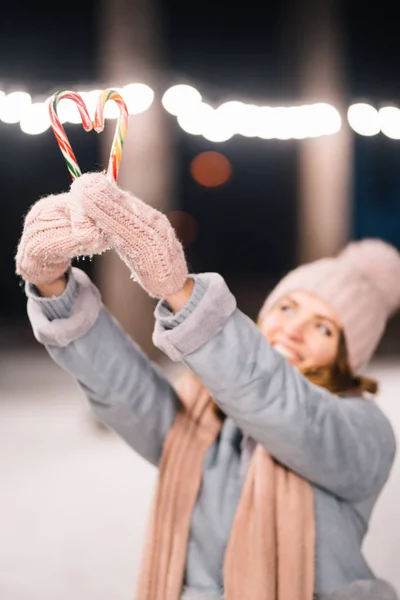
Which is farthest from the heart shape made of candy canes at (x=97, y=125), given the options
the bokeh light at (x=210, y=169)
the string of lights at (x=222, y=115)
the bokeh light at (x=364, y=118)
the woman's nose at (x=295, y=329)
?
the bokeh light at (x=210, y=169)

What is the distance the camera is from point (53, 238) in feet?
2.89

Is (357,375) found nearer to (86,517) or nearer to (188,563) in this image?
(188,563)

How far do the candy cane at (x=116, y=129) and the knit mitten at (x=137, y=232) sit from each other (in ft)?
0.27

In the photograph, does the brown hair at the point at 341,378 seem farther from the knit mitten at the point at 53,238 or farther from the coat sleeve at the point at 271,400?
the knit mitten at the point at 53,238

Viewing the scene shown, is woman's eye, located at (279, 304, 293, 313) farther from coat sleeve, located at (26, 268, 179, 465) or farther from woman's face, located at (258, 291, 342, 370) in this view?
coat sleeve, located at (26, 268, 179, 465)

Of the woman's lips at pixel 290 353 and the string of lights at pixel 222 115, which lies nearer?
the woman's lips at pixel 290 353

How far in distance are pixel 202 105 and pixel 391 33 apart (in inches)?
38.7

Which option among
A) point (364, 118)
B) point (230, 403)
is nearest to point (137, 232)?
point (230, 403)

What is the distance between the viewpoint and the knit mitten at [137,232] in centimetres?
81

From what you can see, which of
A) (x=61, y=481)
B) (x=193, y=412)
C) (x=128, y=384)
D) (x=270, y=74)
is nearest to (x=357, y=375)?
(x=193, y=412)

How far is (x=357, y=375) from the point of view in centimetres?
136

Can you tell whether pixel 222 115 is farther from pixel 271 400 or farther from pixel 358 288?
pixel 271 400

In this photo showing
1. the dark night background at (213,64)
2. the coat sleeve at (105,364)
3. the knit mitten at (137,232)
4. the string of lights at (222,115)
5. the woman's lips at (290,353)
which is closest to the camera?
the knit mitten at (137,232)

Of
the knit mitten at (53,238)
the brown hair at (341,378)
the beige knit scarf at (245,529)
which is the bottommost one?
the beige knit scarf at (245,529)
